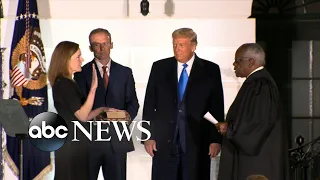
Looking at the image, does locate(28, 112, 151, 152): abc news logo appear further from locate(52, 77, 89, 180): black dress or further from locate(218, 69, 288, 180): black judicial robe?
locate(218, 69, 288, 180): black judicial robe

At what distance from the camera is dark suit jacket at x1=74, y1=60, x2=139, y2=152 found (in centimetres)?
683

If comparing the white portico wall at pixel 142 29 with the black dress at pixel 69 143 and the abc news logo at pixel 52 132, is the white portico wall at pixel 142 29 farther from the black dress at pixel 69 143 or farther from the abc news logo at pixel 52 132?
the black dress at pixel 69 143

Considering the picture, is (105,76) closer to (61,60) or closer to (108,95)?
(108,95)

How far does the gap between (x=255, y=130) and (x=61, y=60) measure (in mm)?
1799

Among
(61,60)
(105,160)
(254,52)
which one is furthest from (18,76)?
(254,52)

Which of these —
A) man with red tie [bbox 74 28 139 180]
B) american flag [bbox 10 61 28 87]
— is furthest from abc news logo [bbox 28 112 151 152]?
american flag [bbox 10 61 28 87]

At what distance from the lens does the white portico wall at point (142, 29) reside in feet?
22.9

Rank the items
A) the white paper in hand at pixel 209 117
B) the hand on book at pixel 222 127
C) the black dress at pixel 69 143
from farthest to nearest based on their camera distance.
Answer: the black dress at pixel 69 143, the hand on book at pixel 222 127, the white paper in hand at pixel 209 117

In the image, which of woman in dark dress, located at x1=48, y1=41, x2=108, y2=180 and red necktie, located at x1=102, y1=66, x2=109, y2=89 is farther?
red necktie, located at x1=102, y1=66, x2=109, y2=89

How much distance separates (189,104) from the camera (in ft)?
Answer: 22.1

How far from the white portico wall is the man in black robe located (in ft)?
2.24

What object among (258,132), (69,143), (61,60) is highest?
(61,60)

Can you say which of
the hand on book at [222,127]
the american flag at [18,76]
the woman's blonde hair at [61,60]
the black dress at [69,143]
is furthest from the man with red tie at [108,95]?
the hand on book at [222,127]

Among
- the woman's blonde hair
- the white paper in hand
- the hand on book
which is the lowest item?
the hand on book
